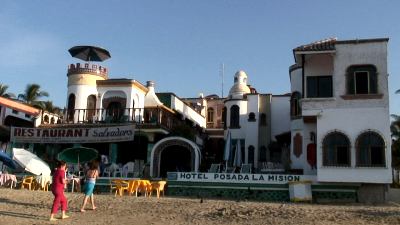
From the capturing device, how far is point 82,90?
33375 millimetres

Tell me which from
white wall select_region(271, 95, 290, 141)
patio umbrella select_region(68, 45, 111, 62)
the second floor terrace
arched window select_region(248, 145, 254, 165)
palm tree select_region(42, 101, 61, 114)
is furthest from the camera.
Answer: palm tree select_region(42, 101, 61, 114)

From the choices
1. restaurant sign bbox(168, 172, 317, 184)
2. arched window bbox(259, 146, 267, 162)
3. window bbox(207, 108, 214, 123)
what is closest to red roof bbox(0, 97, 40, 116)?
restaurant sign bbox(168, 172, 317, 184)

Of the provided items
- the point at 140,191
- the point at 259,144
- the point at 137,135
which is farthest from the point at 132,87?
the point at 140,191

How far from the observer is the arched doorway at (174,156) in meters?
27.3

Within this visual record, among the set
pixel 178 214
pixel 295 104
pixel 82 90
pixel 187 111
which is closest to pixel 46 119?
pixel 82 90

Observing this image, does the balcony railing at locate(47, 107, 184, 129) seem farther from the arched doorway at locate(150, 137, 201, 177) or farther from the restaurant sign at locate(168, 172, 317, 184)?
the restaurant sign at locate(168, 172, 317, 184)

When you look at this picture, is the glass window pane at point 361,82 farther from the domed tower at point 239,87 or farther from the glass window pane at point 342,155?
the domed tower at point 239,87

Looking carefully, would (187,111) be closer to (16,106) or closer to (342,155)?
(16,106)

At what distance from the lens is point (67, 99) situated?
3425 centimetres

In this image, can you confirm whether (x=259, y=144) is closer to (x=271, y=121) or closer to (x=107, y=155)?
(x=271, y=121)

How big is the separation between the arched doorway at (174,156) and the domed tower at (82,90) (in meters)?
6.81

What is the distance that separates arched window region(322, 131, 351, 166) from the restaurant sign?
1.14 meters

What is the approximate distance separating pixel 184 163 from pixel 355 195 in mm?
11073

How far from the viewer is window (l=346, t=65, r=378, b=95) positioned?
72.9 ft
